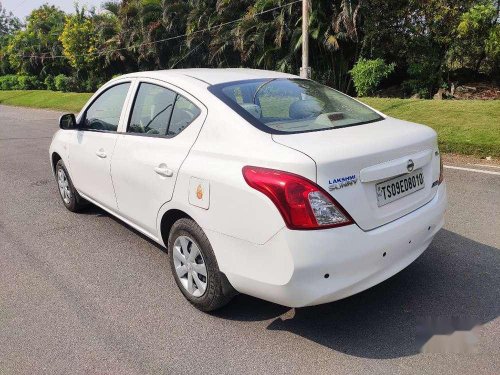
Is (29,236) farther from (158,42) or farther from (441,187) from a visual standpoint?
(158,42)

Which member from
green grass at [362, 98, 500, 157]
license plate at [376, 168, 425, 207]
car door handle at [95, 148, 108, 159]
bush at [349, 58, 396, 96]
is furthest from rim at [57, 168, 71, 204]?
bush at [349, 58, 396, 96]

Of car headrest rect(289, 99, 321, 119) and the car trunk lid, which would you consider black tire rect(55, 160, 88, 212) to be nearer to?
car headrest rect(289, 99, 321, 119)

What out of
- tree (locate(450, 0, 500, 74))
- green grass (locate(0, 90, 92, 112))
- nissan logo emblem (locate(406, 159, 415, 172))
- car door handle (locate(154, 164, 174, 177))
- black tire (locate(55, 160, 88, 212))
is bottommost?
green grass (locate(0, 90, 92, 112))

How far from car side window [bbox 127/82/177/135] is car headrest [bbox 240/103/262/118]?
606mm

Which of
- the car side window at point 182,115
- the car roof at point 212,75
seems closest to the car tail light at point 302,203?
the car side window at point 182,115

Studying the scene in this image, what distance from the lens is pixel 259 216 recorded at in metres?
2.45

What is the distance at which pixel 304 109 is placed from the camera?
3240 mm

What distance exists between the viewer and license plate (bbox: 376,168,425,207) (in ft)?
8.59

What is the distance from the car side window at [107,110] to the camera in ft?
12.9

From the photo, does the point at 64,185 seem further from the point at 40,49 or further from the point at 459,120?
the point at 40,49

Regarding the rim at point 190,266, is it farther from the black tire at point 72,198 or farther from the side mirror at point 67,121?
the black tire at point 72,198

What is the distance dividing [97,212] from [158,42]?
23058 millimetres

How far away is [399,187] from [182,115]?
5.10ft

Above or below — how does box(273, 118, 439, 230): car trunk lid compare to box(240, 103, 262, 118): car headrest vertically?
below
